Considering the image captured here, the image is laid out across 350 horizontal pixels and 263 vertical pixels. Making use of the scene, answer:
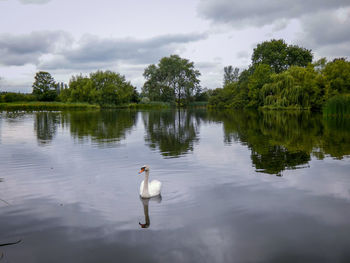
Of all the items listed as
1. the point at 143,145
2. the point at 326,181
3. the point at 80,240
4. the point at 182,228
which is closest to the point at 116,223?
the point at 80,240

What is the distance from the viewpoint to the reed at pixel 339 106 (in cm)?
3607

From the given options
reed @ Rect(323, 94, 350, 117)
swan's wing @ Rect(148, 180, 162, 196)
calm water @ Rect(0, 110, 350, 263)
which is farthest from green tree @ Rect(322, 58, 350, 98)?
swan's wing @ Rect(148, 180, 162, 196)

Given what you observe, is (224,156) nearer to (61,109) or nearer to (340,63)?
(340,63)

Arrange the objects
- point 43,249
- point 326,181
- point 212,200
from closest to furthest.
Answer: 1. point 43,249
2. point 212,200
3. point 326,181

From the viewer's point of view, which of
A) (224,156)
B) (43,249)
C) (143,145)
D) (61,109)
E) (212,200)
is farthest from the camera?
(61,109)

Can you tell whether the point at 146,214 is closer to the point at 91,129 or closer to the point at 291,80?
the point at 91,129

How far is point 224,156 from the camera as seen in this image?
13.2m

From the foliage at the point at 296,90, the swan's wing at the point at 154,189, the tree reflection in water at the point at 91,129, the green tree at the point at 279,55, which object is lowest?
the swan's wing at the point at 154,189

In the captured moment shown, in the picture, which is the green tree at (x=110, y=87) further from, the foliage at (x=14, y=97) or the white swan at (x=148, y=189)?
the white swan at (x=148, y=189)

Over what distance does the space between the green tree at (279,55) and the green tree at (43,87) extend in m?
71.9

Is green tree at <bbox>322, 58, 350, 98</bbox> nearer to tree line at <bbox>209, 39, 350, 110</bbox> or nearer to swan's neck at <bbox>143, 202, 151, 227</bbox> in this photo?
tree line at <bbox>209, 39, 350, 110</bbox>

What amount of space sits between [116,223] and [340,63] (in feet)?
198

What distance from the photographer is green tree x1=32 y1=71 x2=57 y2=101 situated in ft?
325

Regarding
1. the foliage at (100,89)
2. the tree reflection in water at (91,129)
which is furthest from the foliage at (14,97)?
the tree reflection in water at (91,129)
